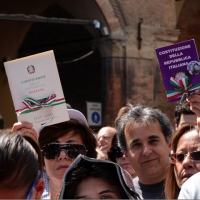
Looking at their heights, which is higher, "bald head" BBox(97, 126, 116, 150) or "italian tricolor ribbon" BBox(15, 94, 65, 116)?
"italian tricolor ribbon" BBox(15, 94, 65, 116)

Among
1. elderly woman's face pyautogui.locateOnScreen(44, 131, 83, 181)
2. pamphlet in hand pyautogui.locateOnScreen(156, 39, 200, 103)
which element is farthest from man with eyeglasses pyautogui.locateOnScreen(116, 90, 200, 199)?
elderly woman's face pyautogui.locateOnScreen(44, 131, 83, 181)

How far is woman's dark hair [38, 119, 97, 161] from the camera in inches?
163

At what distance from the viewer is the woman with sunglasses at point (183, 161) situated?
3.69 meters

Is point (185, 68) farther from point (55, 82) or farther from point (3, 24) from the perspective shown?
point (3, 24)

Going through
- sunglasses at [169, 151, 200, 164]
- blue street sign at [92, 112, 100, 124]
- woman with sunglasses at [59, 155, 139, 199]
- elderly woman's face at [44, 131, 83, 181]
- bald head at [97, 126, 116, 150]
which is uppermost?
woman with sunglasses at [59, 155, 139, 199]

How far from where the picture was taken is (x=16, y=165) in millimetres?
2428

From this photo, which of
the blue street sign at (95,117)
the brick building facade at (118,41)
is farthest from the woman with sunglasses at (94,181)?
the brick building facade at (118,41)

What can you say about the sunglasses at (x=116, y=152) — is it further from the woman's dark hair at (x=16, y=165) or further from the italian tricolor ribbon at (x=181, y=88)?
the woman's dark hair at (x=16, y=165)

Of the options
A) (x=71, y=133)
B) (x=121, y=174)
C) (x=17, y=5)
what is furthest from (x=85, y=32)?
(x=121, y=174)

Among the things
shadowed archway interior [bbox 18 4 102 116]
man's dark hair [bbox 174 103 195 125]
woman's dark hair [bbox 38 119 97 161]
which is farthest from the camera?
shadowed archway interior [bbox 18 4 102 116]

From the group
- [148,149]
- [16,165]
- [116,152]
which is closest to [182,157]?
[148,149]

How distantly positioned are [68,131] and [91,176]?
131 cm

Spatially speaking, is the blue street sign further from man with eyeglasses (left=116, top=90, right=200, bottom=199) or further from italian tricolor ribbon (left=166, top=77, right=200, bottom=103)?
italian tricolor ribbon (left=166, top=77, right=200, bottom=103)

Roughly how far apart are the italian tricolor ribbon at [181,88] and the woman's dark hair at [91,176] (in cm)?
114
